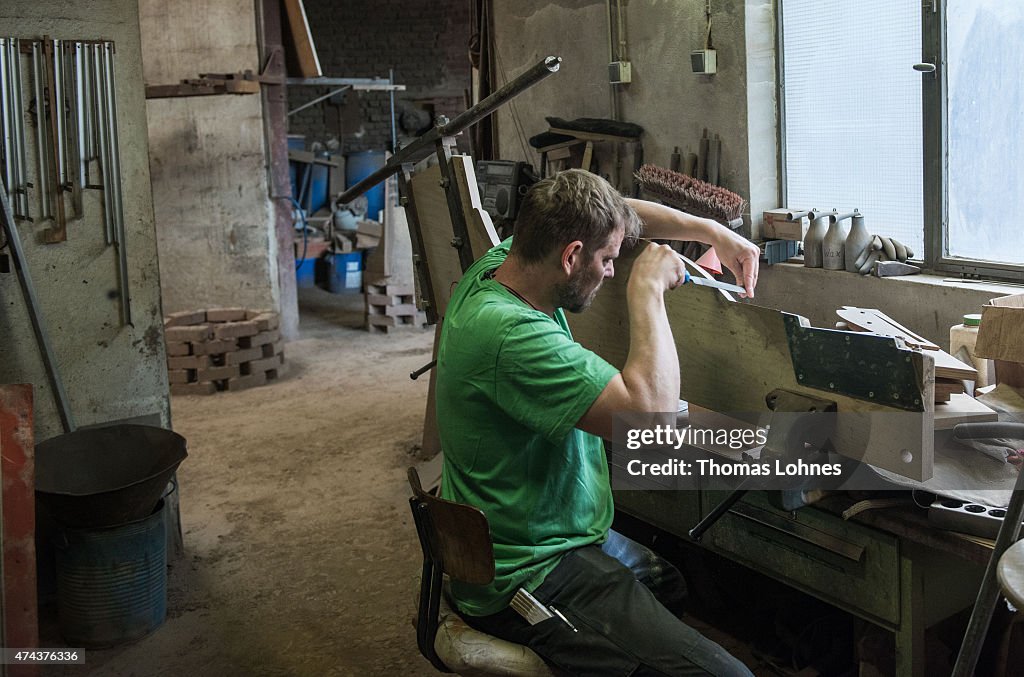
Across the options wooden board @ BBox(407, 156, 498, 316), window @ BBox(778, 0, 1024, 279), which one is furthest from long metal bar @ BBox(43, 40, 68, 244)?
window @ BBox(778, 0, 1024, 279)

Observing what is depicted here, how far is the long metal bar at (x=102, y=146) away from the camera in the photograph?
392cm

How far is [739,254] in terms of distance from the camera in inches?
108

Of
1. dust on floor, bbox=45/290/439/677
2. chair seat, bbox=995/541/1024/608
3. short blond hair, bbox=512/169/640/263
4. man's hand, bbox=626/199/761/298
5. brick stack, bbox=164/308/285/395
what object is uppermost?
short blond hair, bbox=512/169/640/263

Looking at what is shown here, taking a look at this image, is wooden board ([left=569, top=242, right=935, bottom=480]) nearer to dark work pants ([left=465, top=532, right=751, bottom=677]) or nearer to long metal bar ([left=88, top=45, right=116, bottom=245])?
dark work pants ([left=465, top=532, right=751, bottom=677])

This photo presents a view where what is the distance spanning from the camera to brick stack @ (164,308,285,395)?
7027 millimetres

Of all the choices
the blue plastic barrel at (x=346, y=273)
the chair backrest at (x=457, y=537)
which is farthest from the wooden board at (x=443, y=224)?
the blue plastic barrel at (x=346, y=273)

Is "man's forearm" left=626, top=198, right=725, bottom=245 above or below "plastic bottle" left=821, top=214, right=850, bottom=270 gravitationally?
above

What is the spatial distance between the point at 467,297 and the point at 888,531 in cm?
107

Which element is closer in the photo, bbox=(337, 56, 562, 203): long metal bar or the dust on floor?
bbox=(337, 56, 562, 203): long metal bar

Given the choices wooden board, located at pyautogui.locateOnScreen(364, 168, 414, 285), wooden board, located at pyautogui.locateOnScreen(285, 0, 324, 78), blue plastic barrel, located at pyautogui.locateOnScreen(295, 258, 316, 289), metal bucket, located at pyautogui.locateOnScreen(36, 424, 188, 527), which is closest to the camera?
metal bucket, located at pyautogui.locateOnScreen(36, 424, 188, 527)

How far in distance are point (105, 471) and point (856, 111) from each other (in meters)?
3.52

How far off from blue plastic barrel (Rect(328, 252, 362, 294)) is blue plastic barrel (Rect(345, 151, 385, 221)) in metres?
1.04

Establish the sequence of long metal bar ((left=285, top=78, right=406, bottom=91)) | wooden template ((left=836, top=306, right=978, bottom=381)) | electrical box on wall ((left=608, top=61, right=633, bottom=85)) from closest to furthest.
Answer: wooden template ((left=836, top=306, right=978, bottom=381)) < electrical box on wall ((left=608, top=61, right=633, bottom=85)) < long metal bar ((left=285, top=78, right=406, bottom=91))

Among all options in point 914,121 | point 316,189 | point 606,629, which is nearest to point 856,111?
point 914,121
